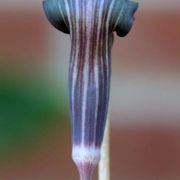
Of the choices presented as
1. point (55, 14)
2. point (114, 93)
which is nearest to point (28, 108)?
point (114, 93)

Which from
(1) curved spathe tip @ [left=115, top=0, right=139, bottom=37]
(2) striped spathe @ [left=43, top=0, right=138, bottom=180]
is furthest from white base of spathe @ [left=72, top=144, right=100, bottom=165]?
(1) curved spathe tip @ [left=115, top=0, right=139, bottom=37]

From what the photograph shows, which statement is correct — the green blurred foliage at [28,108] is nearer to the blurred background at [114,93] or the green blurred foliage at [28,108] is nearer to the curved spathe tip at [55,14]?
the blurred background at [114,93]

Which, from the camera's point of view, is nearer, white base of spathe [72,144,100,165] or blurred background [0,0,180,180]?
white base of spathe [72,144,100,165]

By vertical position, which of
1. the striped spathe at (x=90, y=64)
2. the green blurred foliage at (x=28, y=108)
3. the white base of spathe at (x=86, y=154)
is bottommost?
the white base of spathe at (x=86, y=154)

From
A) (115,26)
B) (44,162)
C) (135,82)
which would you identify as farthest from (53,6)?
(44,162)

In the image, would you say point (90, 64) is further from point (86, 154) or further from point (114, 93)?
point (114, 93)

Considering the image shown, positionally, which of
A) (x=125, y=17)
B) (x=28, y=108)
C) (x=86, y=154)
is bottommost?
(x=86, y=154)

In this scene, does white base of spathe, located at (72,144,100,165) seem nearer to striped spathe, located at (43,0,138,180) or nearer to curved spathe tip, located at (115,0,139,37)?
striped spathe, located at (43,0,138,180)

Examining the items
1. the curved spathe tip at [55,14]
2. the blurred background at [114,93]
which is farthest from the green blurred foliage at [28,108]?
the curved spathe tip at [55,14]
